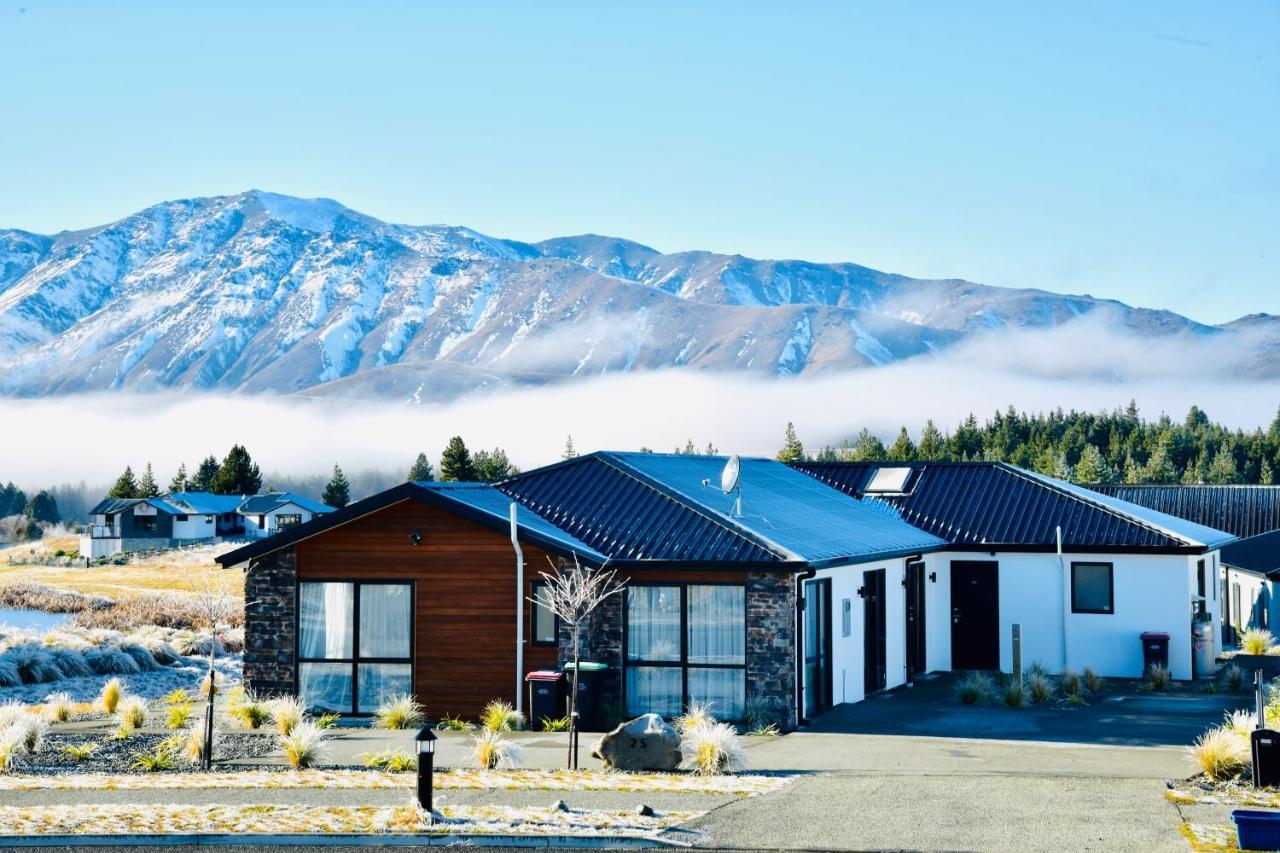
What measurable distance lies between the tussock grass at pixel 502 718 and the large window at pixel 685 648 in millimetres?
1667

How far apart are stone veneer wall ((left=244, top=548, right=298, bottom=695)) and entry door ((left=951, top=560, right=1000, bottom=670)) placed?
13278mm

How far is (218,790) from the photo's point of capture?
15.6m

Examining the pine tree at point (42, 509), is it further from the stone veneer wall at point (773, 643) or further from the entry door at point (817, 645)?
the stone veneer wall at point (773, 643)

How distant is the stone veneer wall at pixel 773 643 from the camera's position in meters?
21.1

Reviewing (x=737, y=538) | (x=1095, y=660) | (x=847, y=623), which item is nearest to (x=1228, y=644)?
(x=1095, y=660)

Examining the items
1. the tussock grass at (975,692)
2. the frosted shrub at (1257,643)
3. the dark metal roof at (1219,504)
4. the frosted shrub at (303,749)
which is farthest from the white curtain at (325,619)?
the dark metal roof at (1219,504)

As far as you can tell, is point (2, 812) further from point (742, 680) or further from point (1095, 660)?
point (1095, 660)

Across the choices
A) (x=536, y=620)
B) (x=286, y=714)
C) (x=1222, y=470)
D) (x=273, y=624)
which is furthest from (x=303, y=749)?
(x=1222, y=470)

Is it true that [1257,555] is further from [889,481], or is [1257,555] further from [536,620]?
[536,620]

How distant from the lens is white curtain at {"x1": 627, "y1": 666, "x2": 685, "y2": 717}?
2173 centimetres

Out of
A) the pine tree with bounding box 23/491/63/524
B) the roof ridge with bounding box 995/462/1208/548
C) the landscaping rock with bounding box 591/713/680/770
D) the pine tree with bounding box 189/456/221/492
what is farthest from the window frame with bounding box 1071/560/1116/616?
the pine tree with bounding box 23/491/63/524

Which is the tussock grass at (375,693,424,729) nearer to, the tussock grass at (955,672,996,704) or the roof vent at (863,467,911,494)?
the tussock grass at (955,672,996,704)

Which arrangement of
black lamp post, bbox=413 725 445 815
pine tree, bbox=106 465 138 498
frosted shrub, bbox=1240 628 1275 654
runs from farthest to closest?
1. pine tree, bbox=106 465 138 498
2. frosted shrub, bbox=1240 628 1275 654
3. black lamp post, bbox=413 725 445 815

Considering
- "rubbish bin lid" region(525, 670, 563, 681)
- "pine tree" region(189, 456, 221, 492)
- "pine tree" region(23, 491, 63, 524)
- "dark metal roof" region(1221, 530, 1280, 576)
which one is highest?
"pine tree" region(189, 456, 221, 492)
